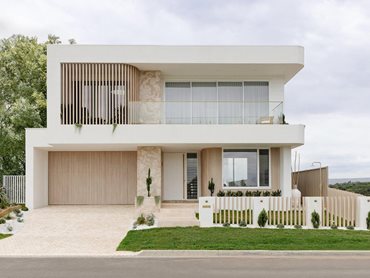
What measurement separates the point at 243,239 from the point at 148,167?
8.50 meters

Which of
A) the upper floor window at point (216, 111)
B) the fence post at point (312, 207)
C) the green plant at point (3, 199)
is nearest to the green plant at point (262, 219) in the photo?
the fence post at point (312, 207)

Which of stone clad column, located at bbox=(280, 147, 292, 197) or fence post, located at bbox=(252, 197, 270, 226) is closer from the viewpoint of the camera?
fence post, located at bbox=(252, 197, 270, 226)

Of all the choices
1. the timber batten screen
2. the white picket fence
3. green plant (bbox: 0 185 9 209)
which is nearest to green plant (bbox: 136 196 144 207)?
the timber batten screen

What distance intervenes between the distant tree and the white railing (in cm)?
1490

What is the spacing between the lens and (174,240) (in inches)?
530

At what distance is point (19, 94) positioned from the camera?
28.1m

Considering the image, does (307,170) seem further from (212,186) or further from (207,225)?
(207,225)

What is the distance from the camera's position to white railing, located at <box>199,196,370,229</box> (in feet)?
53.5

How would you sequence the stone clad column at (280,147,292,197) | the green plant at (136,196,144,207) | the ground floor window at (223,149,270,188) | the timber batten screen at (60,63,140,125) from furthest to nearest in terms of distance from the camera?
the ground floor window at (223,149,270,188) < the stone clad column at (280,147,292,197) < the timber batten screen at (60,63,140,125) < the green plant at (136,196,144,207)
